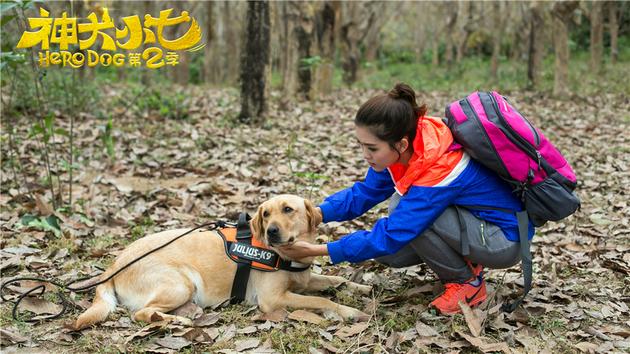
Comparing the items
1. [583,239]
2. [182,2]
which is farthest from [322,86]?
[182,2]

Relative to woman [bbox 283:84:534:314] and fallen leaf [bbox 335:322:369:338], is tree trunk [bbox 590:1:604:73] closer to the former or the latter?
woman [bbox 283:84:534:314]

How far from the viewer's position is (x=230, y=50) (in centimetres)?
2750

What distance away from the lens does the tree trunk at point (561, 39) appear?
13.7 metres

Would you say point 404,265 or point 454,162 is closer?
point 454,162

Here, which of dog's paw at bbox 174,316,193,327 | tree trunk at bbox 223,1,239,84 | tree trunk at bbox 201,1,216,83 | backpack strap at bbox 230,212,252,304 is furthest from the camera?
tree trunk at bbox 223,1,239,84

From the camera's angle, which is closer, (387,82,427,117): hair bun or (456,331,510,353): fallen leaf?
(456,331,510,353): fallen leaf

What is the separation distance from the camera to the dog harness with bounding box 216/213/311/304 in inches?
170

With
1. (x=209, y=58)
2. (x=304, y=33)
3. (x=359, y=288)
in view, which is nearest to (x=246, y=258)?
(x=359, y=288)

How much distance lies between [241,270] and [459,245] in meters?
1.65

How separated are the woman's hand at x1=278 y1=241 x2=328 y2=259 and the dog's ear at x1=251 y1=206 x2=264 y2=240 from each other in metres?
0.23

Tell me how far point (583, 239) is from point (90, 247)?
16.0ft

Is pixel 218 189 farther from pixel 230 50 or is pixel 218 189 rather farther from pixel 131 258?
pixel 230 50

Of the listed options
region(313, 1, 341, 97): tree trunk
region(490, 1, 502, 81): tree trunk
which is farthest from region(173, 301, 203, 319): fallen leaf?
region(490, 1, 502, 81): tree trunk

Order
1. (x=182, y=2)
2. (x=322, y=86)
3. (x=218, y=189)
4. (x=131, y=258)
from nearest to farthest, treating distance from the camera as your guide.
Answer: (x=131, y=258) < (x=218, y=189) < (x=322, y=86) < (x=182, y=2)
